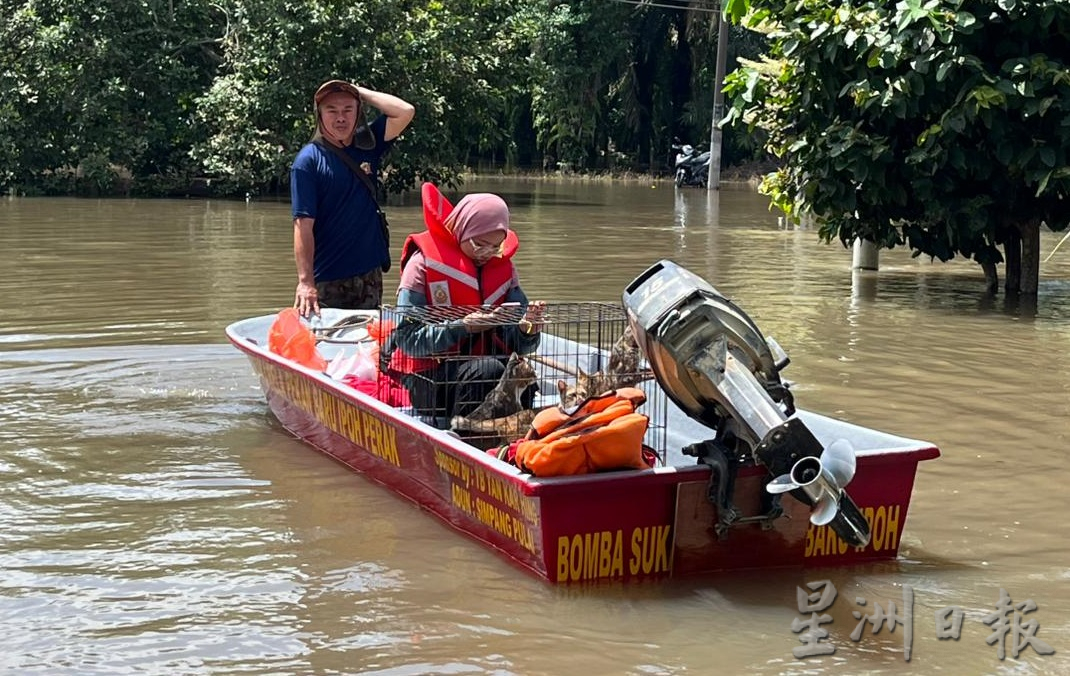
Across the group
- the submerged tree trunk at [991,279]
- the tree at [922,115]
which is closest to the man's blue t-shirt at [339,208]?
the tree at [922,115]

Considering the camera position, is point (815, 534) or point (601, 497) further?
point (815, 534)

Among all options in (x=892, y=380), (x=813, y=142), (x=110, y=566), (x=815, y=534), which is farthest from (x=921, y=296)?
(x=110, y=566)

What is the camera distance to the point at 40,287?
1391cm

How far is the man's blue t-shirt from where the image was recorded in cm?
797

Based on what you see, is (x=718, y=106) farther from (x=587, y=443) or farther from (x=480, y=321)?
(x=587, y=443)

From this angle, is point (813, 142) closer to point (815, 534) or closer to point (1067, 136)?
point (1067, 136)

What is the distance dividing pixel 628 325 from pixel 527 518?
1.05 m

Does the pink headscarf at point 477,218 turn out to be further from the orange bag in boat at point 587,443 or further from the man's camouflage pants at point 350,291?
the man's camouflage pants at point 350,291

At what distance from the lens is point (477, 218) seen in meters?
6.24

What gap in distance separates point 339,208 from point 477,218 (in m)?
2.05

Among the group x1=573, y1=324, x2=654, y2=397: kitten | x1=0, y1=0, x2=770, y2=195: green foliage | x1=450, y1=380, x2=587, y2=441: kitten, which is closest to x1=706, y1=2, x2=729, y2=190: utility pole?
x1=0, y1=0, x2=770, y2=195: green foliage

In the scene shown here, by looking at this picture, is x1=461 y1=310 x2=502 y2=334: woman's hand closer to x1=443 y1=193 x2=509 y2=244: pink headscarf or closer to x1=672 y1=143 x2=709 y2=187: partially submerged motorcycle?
x1=443 y1=193 x2=509 y2=244: pink headscarf

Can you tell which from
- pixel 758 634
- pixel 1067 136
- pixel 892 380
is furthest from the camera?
pixel 1067 136

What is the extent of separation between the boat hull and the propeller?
0.40 m
